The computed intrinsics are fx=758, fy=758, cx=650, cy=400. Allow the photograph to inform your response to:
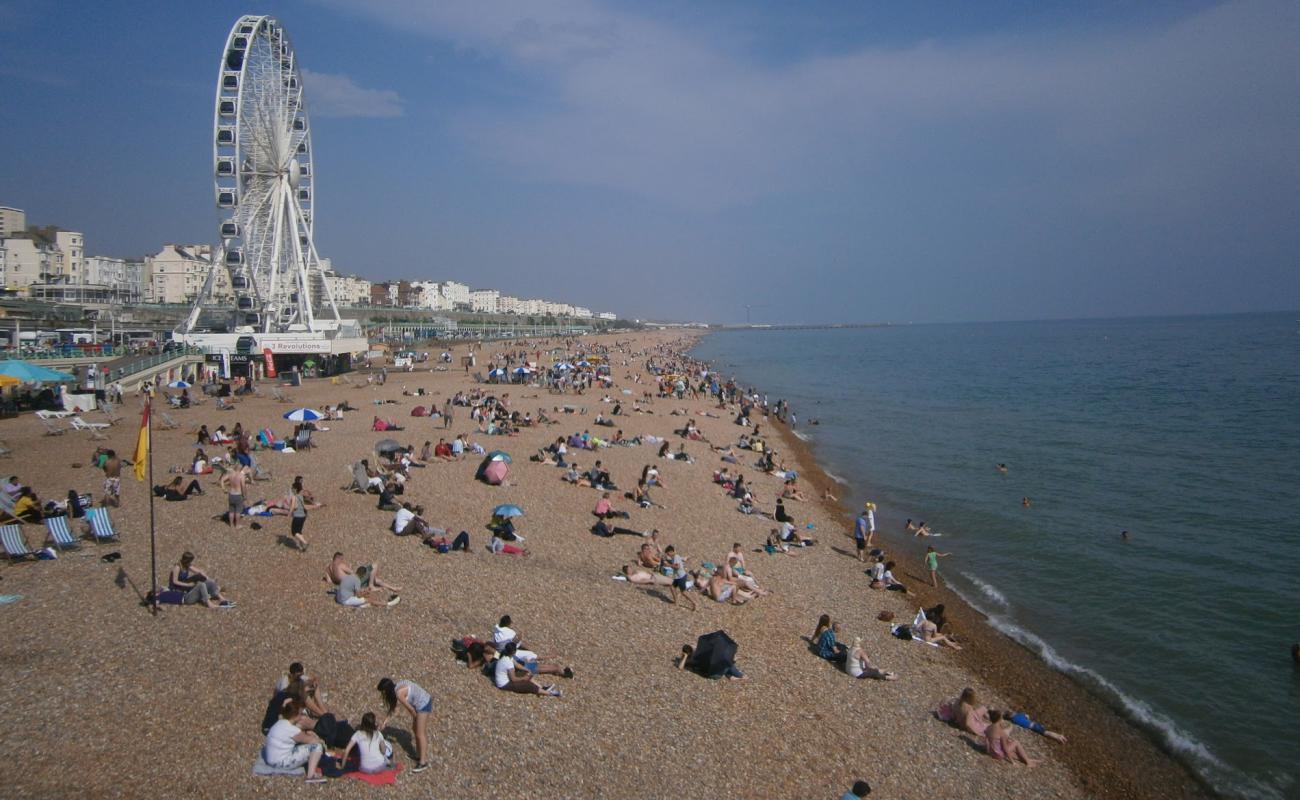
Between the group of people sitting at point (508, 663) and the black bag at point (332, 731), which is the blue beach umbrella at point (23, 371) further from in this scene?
the black bag at point (332, 731)

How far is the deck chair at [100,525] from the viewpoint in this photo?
9062 mm

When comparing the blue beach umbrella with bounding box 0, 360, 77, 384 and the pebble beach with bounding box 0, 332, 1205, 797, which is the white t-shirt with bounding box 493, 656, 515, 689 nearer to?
the pebble beach with bounding box 0, 332, 1205, 797

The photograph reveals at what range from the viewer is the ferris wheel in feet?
96.9

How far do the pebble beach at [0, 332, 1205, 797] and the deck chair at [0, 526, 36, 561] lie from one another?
0.45 feet

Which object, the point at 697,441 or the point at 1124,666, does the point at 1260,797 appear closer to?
the point at 1124,666

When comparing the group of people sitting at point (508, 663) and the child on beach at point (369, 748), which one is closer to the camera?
Answer: the child on beach at point (369, 748)

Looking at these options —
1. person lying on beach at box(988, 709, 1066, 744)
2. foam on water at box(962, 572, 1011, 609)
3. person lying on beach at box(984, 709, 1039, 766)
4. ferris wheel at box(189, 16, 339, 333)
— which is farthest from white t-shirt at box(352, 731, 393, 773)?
ferris wheel at box(189, 16, 339, 333)

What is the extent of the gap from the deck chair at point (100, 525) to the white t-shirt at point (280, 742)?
218 inches

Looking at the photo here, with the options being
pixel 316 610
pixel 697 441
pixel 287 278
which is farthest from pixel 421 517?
pixel 287 278

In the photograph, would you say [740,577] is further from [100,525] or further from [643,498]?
[100,525]

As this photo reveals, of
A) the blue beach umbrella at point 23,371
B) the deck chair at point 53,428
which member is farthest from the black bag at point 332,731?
the blue beach umbrella at point 23,371

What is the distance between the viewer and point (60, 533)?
8.80m

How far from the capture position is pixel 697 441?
2208 cm

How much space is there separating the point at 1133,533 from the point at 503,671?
13223 mm
